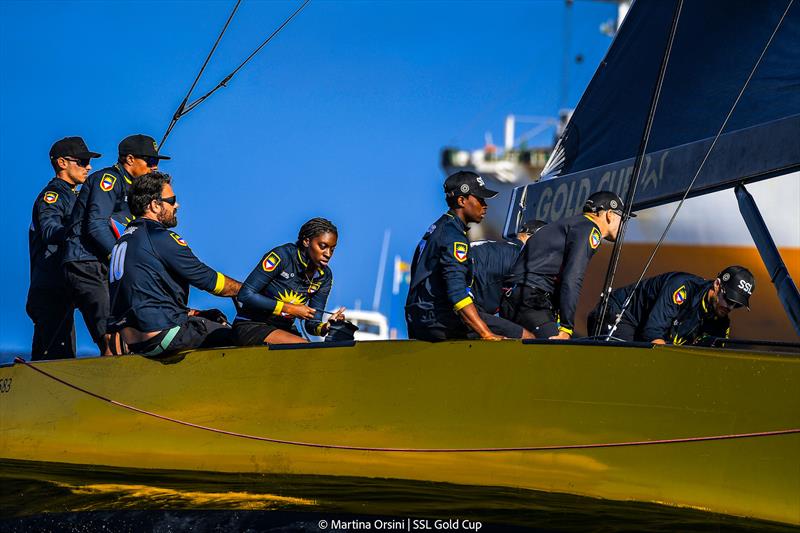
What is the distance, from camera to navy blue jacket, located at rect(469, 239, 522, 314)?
652cm

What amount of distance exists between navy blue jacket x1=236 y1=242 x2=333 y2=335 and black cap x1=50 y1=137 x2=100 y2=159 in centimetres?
189

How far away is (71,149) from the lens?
7477mm

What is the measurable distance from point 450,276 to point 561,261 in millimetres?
785

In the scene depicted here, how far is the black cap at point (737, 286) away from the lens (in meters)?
6.23

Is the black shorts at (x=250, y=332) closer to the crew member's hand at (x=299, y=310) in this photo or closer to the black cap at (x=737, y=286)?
the crew member's hand at (x=299, y=310)

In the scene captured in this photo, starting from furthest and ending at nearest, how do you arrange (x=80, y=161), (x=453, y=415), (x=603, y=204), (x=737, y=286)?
(x=80, y=161), (x=737, y=286), (x=603, y=204), (x=453, y=415)

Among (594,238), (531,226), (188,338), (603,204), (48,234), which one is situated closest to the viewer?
(594,238)

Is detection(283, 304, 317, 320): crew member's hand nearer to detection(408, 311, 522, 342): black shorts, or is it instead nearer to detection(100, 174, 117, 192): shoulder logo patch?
detection(408, 311, 522, 342): black shorts

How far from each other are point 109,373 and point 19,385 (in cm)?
66

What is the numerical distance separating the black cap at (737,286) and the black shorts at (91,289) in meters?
3.82

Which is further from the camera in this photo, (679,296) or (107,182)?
(107,182)

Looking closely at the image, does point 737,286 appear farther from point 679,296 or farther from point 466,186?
point 466,186

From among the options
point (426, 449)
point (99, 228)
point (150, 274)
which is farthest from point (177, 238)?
point (426, 449)

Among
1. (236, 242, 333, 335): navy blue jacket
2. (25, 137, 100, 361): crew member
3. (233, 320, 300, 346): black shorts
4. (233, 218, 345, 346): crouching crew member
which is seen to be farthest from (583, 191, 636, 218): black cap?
A: (25, 137, 100, 361): crew member
